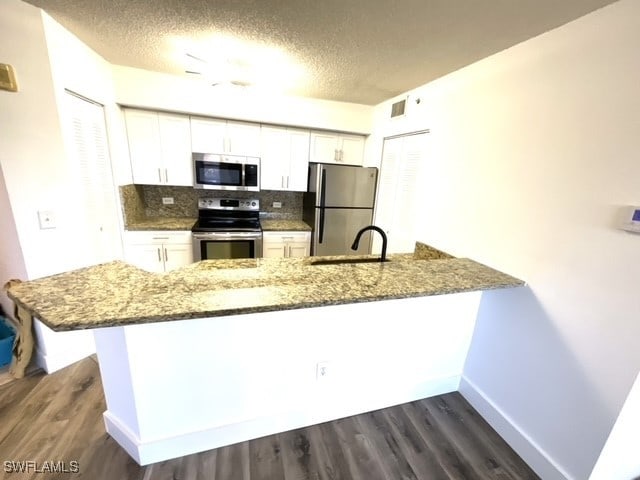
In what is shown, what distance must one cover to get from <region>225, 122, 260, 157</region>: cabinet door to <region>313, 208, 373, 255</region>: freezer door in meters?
1.11

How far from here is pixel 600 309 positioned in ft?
3.99

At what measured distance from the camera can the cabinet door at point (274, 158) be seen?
326 centimetres

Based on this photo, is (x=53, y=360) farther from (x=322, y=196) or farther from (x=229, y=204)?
(x=322, y=196)

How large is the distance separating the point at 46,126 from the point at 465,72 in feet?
9.64

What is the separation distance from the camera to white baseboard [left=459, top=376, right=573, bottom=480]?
4.59 ft

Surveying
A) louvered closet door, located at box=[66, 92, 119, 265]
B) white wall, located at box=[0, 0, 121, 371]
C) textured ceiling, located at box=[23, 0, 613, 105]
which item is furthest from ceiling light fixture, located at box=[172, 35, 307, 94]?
louvered closet door, located at box=[66, 92, 119, 265]

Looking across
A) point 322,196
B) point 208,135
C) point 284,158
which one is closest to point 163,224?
point 208,135

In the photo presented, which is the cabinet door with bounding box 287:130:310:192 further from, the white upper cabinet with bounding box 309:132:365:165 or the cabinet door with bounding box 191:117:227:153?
the cabinet door with bounding box 191:117:227:153

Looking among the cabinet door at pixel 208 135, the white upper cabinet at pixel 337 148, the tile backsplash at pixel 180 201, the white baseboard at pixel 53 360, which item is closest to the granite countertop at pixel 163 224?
the tile backsplash at pixel 180 201

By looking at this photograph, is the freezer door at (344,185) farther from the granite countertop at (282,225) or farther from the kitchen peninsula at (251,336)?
the kitchen peninsula at (251,336)

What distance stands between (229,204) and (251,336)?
2.42 metres

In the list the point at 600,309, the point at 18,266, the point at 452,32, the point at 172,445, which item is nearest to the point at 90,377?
the point at 18,266

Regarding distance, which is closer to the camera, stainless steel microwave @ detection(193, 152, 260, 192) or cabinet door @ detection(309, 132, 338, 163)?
stainless steel microwave @ detection(193, 152, 260, 192)

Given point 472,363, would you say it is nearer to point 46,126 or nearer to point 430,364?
point 430,364
